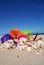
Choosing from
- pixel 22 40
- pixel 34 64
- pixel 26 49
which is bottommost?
pixel 34 64

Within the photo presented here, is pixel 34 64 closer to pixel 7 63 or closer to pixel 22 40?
pixel 7 63

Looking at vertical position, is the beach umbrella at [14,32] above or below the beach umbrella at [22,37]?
above

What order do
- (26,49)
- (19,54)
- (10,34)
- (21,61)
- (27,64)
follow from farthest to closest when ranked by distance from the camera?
(10,34), (26,49), (19,54), (21,61), (27,64)

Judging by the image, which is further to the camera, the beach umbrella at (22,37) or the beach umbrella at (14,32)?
the beach umbrella at (14,32)

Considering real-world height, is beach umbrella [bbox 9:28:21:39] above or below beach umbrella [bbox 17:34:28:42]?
above

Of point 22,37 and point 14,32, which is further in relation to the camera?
point 14,32

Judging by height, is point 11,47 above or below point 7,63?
above

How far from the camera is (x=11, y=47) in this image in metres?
3.96

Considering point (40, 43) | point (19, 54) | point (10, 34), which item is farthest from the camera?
point (10, 34)

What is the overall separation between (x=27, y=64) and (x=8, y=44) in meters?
1.41

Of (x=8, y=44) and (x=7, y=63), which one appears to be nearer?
(x=7, y=63)

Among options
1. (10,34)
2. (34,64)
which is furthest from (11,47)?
(34,64)

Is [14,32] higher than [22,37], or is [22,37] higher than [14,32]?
[14,32]

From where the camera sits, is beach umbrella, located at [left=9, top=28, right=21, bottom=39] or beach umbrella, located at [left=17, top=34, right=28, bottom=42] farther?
beach umbrella, located at [left=9, top=28, right=21, bottom=39]
